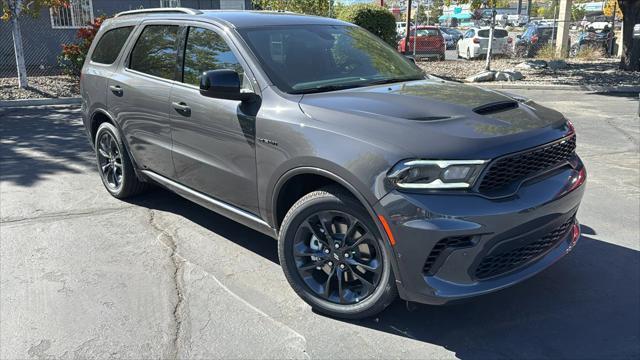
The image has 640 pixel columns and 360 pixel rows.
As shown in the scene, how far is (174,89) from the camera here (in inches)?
167

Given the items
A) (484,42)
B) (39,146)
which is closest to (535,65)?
(484,42)

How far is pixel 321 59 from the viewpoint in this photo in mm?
4004

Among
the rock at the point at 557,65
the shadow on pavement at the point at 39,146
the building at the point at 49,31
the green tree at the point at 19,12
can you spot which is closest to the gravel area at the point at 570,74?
the rock at the point at 557,65

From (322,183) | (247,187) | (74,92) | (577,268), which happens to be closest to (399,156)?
(322,183)

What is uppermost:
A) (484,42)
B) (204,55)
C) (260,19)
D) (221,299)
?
(260,19)

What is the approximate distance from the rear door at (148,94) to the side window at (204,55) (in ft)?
0.60

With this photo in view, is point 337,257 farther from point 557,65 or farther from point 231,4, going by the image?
point 231,4

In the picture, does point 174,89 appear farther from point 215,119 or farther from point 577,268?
point 577,268

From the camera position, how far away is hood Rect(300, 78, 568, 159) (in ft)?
9.28

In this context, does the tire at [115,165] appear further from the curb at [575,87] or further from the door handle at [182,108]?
the curb at [575,87]

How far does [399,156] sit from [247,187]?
1.30 m

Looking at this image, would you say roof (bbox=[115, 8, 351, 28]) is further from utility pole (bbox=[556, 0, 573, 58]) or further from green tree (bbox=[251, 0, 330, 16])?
utility pole (bbox=[556, 0, 573, 58])

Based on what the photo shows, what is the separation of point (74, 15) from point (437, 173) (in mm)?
19710

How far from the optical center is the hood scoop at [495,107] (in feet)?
10.6
